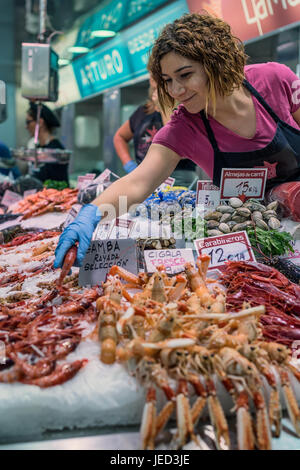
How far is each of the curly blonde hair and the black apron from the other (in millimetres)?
191

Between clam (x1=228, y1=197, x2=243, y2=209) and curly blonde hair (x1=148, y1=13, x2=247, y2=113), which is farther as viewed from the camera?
clam (x1=228, y1=197, x2=243, y2=209)

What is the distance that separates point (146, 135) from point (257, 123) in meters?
2.43

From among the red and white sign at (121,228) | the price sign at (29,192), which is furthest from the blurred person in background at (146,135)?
the red and white sign at (121,228)

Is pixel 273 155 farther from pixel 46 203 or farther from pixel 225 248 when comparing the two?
pixel 46 203

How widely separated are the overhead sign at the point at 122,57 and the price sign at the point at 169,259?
153 inches

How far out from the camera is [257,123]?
2.16 metres

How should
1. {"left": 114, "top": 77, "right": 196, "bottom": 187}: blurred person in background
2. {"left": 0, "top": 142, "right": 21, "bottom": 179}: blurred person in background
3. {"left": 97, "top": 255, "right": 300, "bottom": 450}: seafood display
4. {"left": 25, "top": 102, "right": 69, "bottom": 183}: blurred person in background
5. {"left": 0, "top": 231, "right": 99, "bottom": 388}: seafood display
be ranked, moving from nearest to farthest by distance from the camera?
A: {"left": 97, "top": 255, "right": 300, "bottom": 450}: seafood display → {"left": 0, "top": 231, "right": 99, "bottom": 388}: seafood display → {"left": 114, "top": 77, "right": 196, "bottom": 187}: blurred person in background → {"left": 25, "top": 102, "right": 69, "bottom": 183}: blurred person in background → {"left": 0, "top": 142, "right": 21, "bottom": 179}: blurred person in background

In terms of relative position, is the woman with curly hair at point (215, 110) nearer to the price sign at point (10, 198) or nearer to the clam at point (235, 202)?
the clam at point (235, 202)

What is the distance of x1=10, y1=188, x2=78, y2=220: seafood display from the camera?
146 inches

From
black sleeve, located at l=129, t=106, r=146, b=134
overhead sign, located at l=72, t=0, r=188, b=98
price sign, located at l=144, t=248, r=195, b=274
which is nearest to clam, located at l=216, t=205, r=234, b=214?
price sign, located at l=144, t=248, r=195, b=274

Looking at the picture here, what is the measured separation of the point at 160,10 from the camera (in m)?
5.74

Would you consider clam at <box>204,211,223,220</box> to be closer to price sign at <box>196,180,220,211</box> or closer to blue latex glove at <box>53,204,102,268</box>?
price sign at <box>196,180,220,211</box>

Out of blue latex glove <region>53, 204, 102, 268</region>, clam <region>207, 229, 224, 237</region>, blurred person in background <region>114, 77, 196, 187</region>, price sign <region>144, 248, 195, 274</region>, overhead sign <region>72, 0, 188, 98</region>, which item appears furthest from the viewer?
overhead sign <region>72, 0, 188, 98</region>

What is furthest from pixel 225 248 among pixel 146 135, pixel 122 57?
pixel 122 57
